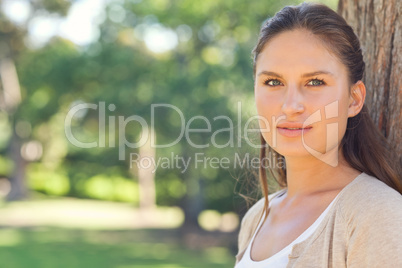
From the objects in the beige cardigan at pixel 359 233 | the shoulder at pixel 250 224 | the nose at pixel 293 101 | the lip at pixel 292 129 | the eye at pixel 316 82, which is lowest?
the shoulder at pixel 250 224

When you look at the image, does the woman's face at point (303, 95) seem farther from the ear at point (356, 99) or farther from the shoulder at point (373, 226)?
the shoulder at point (373, 226)

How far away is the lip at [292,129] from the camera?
1.58 m

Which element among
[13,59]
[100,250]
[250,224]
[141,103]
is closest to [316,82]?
[250,224]

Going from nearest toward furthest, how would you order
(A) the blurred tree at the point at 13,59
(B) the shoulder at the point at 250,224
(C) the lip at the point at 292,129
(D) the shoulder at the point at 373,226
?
(D) the shoulder at the point at 373,226, (C) the lip at the point at 292,129, (B) the shoulder at the point at 250,224, (A) the blurred tree at the point at 13,59

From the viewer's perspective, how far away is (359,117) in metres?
1.76

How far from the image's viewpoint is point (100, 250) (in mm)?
11164

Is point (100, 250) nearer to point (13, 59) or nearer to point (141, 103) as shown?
point (141, 103)

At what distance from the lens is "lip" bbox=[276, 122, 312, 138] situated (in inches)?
62.2

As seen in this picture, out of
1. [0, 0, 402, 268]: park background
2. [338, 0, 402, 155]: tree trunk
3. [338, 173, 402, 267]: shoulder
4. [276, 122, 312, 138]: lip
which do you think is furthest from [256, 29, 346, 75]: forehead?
[0, 0, 402, 268]: park background

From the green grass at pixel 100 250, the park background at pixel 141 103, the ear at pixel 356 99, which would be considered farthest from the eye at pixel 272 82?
the green grass at pixel 100 250

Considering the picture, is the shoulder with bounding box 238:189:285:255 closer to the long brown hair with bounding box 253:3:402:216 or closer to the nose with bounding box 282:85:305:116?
the long brown hair with bounding box 253:3:402:216

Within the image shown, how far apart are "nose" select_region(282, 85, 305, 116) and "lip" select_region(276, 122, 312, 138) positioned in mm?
38

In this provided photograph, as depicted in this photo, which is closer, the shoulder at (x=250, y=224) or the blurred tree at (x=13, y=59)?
the shoulder at (x=250, y=224)

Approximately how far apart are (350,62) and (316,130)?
0.26 m
